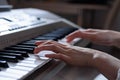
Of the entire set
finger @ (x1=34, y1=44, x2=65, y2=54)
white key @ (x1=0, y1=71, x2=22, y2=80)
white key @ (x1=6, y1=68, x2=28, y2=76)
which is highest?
white key @ (x1=0, y1=71, x2=22, y2=80)

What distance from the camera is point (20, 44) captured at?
766 mm

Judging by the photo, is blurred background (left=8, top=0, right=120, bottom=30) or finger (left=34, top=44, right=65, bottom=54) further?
blurred background (left=8, top=0, right=120, bottom=30)

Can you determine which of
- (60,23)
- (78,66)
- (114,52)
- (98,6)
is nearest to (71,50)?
(78,66)

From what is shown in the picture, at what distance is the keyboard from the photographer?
1.76ft

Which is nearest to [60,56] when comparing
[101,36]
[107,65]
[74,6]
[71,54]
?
[71,54]

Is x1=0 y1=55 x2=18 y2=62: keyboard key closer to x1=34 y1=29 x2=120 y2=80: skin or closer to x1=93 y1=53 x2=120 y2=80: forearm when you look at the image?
x1=34 y1=29 x2=120 y2=80: skin

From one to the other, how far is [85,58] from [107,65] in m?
0.07

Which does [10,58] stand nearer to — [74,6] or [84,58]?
[84,58]

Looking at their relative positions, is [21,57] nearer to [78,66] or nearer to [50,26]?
[78,66]

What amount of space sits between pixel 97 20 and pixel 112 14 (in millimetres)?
887

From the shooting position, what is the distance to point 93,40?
989mm

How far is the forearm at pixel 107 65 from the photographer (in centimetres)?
66

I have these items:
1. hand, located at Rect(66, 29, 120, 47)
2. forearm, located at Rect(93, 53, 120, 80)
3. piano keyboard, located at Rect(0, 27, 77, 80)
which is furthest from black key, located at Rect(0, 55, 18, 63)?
hand, located at Rect(66, 29, 120, 47)

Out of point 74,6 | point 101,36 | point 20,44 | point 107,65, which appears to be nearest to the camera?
point 107,65
